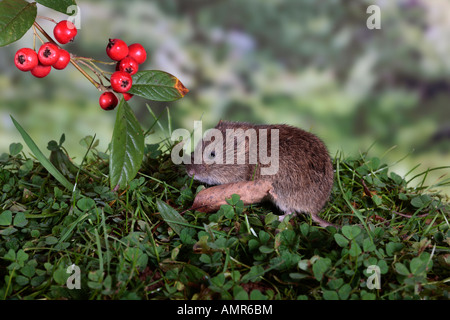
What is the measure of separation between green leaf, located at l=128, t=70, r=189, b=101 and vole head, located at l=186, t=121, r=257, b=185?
66 centimetres

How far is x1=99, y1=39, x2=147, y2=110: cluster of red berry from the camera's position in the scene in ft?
5.89

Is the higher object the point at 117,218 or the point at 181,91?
the point at 181,91

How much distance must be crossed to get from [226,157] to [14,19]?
1288 mm

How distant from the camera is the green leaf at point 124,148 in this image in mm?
1728

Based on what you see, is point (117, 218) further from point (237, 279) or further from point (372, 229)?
point (372, 229)

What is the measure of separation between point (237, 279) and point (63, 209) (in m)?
1.01

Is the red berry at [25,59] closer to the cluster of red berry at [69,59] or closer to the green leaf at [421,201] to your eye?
the cluster of red berry at [69,59]

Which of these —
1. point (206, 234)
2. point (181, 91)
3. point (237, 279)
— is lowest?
point (237, 279)

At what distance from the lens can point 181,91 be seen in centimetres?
191

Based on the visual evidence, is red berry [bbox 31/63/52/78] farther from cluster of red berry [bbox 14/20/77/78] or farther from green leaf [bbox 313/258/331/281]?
green leaf [bbox 313/258/331/281]

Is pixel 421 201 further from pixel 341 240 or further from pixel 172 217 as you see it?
pixel 172 217
